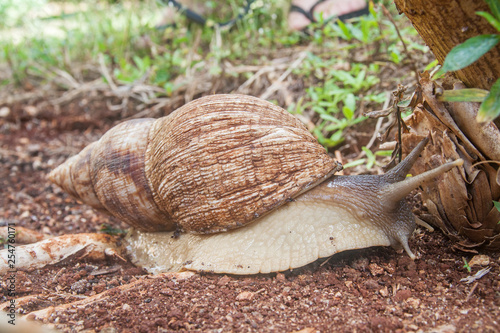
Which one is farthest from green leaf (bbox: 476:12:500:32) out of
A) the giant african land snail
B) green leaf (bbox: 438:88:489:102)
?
the giant african land snail

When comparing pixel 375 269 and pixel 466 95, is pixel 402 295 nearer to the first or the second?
pixel 375 269

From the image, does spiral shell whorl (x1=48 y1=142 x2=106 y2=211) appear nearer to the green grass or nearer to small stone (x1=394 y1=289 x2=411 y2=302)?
the green grass

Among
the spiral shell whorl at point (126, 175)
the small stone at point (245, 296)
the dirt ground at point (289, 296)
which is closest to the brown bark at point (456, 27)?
the dirt ground at point (289, 296)

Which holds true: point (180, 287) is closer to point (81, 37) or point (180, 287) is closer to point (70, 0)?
point (81, 37)

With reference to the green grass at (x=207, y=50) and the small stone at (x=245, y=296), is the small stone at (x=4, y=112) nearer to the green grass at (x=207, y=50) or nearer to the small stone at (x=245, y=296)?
the green grass at (x=207, y=50)

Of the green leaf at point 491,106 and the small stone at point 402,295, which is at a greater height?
the green leaf at point 491,106

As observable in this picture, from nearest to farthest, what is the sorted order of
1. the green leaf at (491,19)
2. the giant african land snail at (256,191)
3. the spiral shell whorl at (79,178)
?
the green leaf at (491,19)
the giant african land snail at (256,191)
the spiral shell whorl at (79,178)

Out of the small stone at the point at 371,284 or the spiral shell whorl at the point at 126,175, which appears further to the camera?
the spiral shell whorl at the point at 126,175
